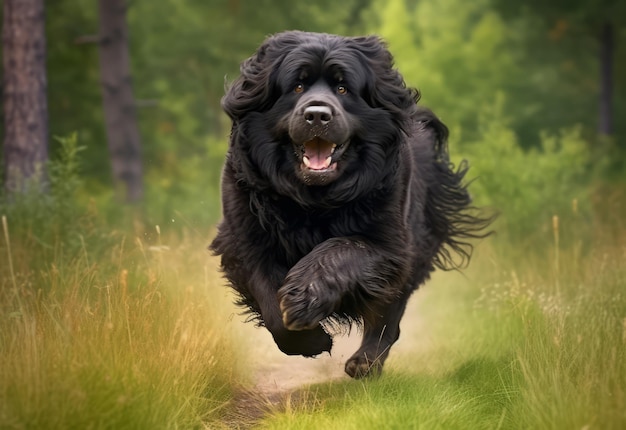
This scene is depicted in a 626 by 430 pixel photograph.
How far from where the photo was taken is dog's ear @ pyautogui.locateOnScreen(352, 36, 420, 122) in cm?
488

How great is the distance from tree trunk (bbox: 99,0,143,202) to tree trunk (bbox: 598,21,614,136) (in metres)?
9.23

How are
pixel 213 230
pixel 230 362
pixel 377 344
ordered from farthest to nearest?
pixel 213 230
pixel 377 344
pixel 230 362

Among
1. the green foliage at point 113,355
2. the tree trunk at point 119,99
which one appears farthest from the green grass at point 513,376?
the tree trunk at point 119,99

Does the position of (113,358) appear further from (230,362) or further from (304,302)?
(230,362)

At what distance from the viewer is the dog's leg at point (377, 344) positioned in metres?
5.29

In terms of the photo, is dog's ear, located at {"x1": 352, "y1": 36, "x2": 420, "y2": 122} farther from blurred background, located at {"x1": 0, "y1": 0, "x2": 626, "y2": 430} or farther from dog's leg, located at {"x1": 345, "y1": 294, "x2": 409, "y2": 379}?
blurred background, located at {"x1": 0, "y1": 0, "x2": 626, "y2": 430}

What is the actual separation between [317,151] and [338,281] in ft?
2.37

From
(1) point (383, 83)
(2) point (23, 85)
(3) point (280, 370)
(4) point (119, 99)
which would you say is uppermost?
(4) point (119, 99)

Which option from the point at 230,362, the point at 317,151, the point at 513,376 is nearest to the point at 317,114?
the point at 317,151

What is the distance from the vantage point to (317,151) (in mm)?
4645

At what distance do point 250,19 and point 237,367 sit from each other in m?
10.1

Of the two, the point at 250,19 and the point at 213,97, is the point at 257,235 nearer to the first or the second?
Result: the point at 250,19

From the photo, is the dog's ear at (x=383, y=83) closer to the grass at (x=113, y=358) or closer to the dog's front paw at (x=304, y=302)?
the dog's front paw at (x=304, y=302)

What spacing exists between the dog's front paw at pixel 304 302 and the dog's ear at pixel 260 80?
108cm
